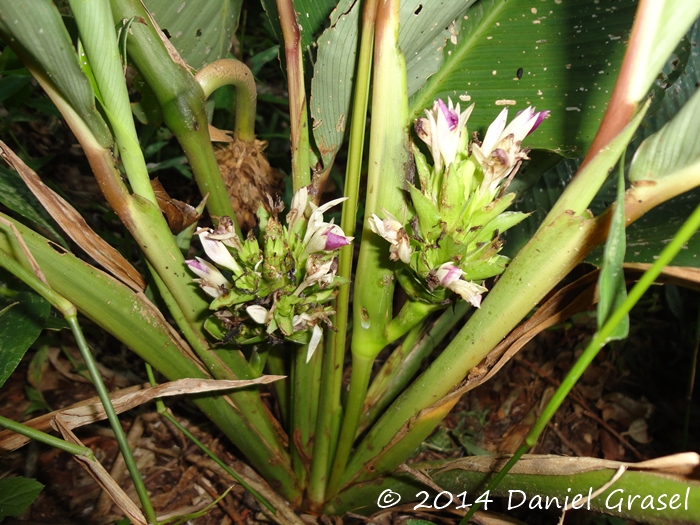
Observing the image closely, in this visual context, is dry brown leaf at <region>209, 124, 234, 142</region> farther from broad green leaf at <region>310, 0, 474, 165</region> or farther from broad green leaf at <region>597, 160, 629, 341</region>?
broad green leaf at <region>597, 160, 629, 341</region>

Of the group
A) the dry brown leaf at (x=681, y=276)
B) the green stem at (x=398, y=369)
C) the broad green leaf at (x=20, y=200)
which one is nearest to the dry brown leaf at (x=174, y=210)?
the broad green leaf at (x=20, y=200)

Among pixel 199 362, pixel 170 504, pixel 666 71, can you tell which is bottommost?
pixel 170 504

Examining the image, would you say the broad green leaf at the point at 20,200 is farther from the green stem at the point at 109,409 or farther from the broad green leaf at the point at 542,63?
the broad green leaf at the point at 542,63

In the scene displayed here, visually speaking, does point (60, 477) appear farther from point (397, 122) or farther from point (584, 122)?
point (584, 122)

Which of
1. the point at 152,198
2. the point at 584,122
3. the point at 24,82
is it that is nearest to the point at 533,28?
the point at 584,122

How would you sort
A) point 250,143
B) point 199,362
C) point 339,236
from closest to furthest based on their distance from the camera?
point 339,236
point 199,362
point 250,143

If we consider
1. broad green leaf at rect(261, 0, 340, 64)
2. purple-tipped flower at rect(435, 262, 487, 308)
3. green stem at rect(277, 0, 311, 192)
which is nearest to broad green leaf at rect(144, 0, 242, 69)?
broad green leaf at rect(261, 0, 340, 64)
